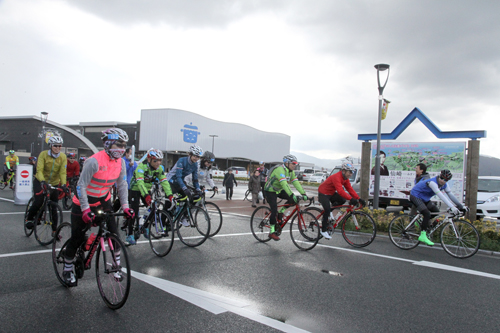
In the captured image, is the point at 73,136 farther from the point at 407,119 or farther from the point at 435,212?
the point at 435,212

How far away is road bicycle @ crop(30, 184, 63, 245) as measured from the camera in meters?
6.69

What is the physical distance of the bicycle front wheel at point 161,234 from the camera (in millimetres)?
6301

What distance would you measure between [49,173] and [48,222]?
102 cm

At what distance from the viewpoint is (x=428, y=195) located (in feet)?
25.7

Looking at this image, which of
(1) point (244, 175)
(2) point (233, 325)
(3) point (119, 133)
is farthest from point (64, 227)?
(1) point (244, 175)

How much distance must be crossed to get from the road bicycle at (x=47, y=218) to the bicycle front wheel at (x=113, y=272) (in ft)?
10.8

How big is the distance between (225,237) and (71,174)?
596 centimetres

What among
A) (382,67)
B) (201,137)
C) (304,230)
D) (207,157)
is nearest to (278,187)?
(304,230)

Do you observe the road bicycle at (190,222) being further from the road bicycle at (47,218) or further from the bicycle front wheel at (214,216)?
the road bicycle at (47,218)

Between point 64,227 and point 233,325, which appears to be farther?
point 64,227

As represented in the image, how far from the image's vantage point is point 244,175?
50438 mm

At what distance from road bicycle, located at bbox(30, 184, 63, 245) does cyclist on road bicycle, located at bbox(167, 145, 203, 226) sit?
2.22 metres

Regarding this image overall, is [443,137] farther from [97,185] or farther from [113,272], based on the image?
[113,272]

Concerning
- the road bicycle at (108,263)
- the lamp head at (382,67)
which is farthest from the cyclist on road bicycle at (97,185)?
the lamp head at (382,67)
